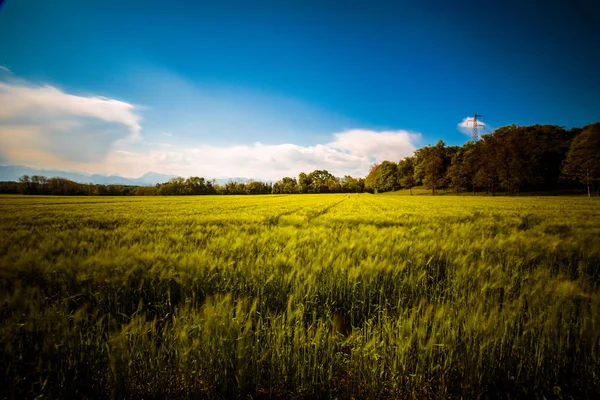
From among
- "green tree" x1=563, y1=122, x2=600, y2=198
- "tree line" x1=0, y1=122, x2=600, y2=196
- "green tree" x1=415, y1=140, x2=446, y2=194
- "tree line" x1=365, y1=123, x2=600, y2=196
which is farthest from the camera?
"green tree" x1=415, y1=140, x2=446, y2=194

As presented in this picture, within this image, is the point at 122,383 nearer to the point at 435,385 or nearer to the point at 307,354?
the point at 307,354

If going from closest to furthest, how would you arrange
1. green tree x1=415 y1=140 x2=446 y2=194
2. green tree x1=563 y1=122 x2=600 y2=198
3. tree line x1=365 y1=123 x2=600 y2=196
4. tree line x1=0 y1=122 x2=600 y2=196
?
green tree x1=563 y1=122 x2=600 y2=198, tree line x1=365 y1=123 x2=600 y2=196, tree line x1=0 y1=122 x2=600 y2=196, green tree x1=415 y1=140 x2=446 y2=194

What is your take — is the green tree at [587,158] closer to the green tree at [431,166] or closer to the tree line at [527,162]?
the tree line at [527,162]

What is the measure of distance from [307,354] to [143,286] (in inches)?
103

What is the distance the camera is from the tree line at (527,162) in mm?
35500

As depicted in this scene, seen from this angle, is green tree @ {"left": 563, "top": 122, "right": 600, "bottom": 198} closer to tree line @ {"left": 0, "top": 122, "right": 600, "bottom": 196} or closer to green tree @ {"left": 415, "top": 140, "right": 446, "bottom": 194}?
tree line @ {"left": 0, "top": 122, "right": 600, "bottom": 196}

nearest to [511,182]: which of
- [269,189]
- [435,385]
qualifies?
[435,385]

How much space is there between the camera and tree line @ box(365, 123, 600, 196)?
3550 cm

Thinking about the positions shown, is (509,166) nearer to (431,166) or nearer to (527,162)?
(527,162)

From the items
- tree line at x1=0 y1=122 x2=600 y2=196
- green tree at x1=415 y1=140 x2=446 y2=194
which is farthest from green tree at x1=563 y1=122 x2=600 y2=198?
green tree at x1=415 y1=140 x2=446 y2=194

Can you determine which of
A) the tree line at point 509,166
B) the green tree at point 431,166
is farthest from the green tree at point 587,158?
the green tree at point 431,166

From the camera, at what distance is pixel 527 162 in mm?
45844

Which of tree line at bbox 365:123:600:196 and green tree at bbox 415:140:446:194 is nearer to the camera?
tree line at bbox 365:123:600:196

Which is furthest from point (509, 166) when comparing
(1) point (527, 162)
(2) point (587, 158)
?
(2) point (587, 158)
